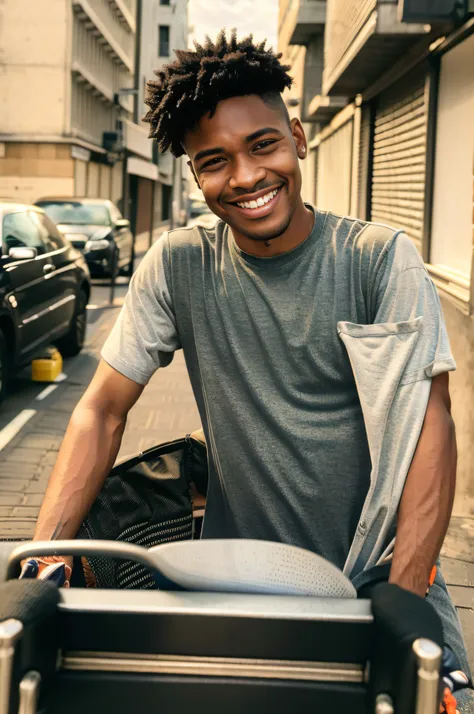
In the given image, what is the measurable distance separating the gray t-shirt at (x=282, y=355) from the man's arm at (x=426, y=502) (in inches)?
5.1

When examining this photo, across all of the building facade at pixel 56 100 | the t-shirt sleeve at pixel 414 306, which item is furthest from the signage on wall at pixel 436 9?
the building facade at pixel 56 100

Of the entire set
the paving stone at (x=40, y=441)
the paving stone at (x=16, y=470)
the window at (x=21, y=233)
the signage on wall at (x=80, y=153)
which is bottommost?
the paving stone at (x=40, y=441)

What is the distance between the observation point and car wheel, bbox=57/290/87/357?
11469 millimetres

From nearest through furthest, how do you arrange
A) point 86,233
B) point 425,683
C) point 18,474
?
point 425,683
point 18,474
point 86,233

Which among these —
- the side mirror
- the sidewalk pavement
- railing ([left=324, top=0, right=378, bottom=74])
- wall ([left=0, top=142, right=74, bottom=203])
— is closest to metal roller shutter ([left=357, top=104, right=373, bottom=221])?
railing ([left=324, top=0, right=378, bottom=74])

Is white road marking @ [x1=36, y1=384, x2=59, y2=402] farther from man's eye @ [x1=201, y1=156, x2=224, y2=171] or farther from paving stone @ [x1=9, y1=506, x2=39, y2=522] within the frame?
man's eye @ [x1=201, y1=156, x2=224, y2=171]

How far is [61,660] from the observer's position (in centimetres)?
127

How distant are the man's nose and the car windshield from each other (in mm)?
19006

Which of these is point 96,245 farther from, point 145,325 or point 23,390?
point 145,325

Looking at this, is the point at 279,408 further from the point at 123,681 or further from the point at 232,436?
the point at 123,681

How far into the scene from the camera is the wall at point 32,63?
120ft

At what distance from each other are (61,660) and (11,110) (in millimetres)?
37556

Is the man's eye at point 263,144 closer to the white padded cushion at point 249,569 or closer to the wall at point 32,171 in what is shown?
the white padded cushion at point 249,569

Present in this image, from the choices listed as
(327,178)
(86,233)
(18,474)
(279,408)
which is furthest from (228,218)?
(327,178)
